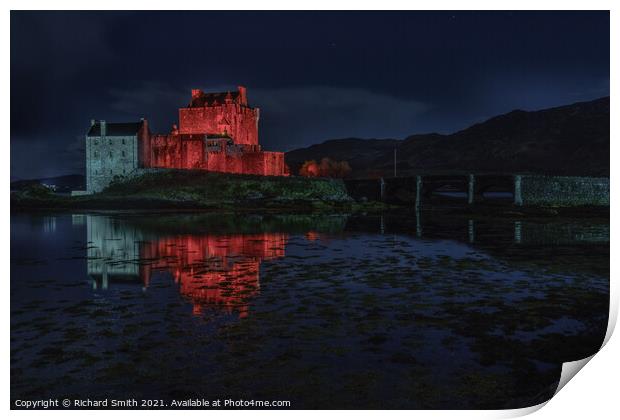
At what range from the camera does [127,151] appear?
192 feet

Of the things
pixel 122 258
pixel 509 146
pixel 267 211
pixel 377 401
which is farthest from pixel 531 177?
pixel 509 146

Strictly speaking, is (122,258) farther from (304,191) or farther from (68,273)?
(304,191)

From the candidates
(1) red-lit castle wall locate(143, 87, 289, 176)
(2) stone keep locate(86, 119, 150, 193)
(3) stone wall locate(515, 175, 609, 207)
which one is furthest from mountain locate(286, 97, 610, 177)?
(2) stone keep locate(86, 119, 150, 193)

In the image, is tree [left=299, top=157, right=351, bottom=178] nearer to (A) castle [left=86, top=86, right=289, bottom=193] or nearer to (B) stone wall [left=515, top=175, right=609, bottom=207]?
(A) castle [left=86, top=86, right=289, bottom=193]

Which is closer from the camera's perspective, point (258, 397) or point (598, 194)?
point (258, 397)

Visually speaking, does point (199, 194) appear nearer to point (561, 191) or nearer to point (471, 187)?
point (471, 187)

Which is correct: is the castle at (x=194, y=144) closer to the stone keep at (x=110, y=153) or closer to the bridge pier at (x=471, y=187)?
the stone keep at (x=110, y=153)

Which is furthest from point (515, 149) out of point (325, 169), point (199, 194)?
point (199, 194)

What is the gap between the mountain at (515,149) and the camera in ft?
189

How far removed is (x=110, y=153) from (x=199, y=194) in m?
13.1

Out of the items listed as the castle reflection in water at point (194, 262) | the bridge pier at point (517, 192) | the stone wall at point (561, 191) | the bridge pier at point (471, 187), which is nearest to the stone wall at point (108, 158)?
the bridge pier at point (471, 187)

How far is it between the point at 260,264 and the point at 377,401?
8694 millimetres

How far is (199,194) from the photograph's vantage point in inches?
2074

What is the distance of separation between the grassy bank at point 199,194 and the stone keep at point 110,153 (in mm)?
1777
